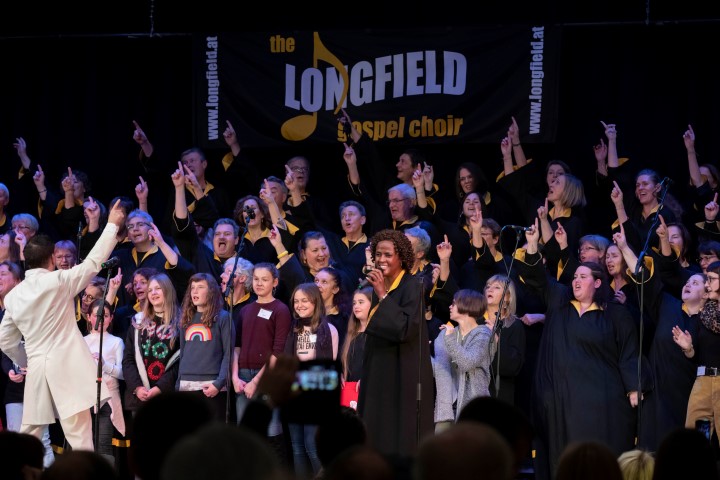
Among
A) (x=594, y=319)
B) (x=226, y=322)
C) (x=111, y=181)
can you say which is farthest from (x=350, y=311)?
(x=111, y=181)

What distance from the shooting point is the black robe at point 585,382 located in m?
6.99

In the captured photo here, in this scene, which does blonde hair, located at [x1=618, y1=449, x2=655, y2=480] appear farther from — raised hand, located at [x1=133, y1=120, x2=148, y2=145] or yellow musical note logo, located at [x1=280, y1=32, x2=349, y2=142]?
raised hand, located at [x1=133, y1=120, x2=148, y2=145]

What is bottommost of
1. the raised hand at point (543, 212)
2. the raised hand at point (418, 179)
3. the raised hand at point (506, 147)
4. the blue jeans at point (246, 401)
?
the blue jeans at point (246, 401)

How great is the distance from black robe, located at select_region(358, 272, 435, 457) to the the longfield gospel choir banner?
3.77m

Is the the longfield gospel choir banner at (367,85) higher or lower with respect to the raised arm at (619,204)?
higher

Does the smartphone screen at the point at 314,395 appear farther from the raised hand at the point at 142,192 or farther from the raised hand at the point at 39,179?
the raised hand at the point at 39,179

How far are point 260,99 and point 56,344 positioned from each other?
401cm

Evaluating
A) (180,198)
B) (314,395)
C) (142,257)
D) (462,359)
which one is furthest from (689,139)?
(314,395)

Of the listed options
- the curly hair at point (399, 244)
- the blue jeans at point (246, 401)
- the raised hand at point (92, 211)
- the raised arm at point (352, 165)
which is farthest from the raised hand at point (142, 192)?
the curly hair at point (399, 244)

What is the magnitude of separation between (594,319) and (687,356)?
2.11ft

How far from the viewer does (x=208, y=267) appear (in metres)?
8.41

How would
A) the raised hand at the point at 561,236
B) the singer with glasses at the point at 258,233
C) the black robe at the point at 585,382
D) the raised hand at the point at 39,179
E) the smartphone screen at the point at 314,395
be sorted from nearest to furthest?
the smartphone screen at the point at 314,395
the black robe at the point at 585,382
the raised hand at the point at 561,236
the singer with glasses at the point at 258,233
the raised hand at the point at 39,179

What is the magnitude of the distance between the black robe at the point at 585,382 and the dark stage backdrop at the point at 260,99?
2.49 metres

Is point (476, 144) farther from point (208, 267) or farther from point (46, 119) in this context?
point (46, 119)
